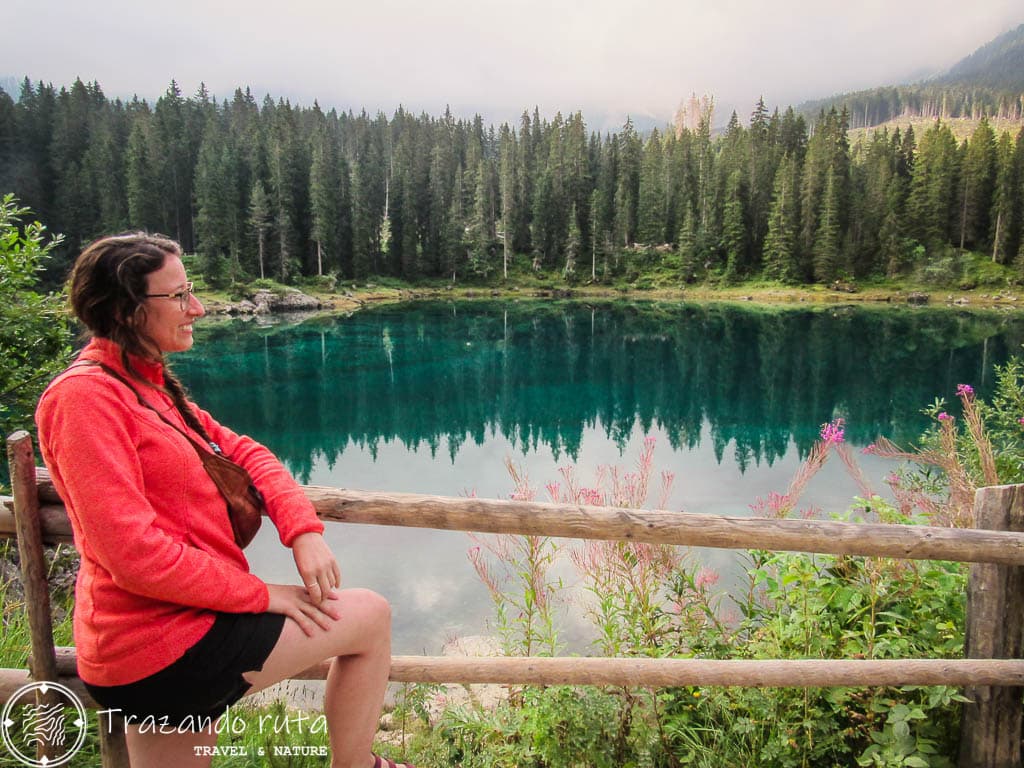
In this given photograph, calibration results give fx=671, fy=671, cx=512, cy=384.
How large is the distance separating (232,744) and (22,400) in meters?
4.91

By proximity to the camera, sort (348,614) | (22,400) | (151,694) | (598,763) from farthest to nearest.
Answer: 1. (22,400)
2. (598,763)
3. (348,614)
4. (151,694)

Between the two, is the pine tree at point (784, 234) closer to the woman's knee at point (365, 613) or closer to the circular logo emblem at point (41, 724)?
the woman's knee at point (365, 613)

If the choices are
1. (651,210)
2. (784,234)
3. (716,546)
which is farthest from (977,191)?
(716,546)

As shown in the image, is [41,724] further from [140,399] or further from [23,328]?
[23,328]

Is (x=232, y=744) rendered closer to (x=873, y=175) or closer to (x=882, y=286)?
(x=882, y=286)

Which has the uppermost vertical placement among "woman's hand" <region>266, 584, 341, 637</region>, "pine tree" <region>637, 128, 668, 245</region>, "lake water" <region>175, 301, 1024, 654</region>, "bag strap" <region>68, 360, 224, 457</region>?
"pine tree" <region>637, 128, 668, 245</region>

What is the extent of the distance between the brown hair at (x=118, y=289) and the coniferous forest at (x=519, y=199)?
53862mm

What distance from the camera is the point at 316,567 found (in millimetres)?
2096

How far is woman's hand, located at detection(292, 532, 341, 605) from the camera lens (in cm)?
207

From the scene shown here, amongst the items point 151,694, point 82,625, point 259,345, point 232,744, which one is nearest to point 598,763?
point 232,744

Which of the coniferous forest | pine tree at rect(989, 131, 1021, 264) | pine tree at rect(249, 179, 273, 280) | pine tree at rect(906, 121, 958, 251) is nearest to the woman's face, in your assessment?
the coniferous forest

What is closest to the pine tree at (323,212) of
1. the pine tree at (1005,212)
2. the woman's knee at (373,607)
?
the pine tree at (1005,212)

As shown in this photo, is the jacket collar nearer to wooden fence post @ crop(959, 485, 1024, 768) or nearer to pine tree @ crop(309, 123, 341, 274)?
wooden fence post @ crop(959, 485, 1024, 768)

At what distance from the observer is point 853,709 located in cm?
321
